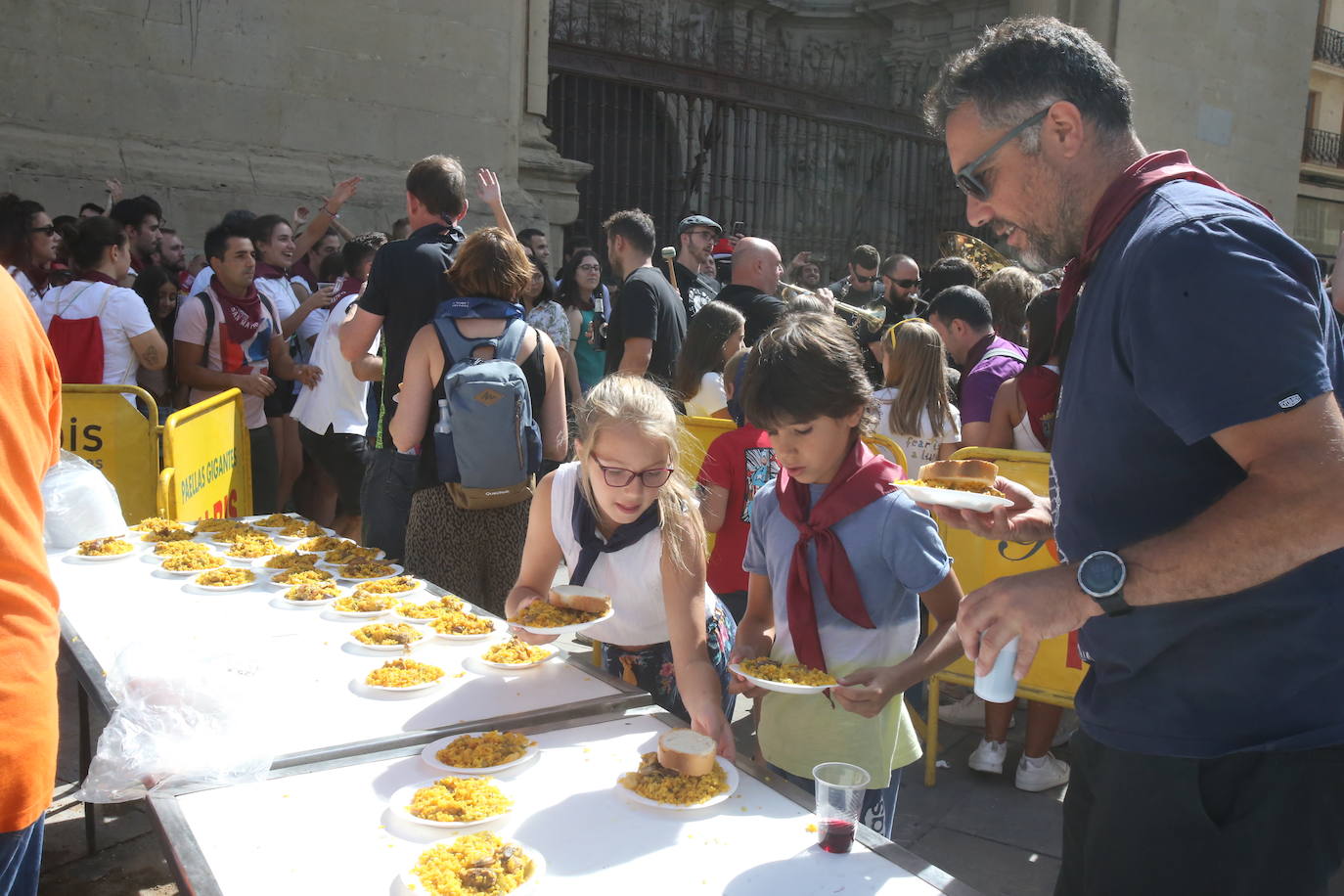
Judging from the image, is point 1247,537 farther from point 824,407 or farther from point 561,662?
point 561,662

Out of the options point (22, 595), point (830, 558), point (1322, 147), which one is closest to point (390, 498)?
point (830, 558)

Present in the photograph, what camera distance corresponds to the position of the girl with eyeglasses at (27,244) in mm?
5711

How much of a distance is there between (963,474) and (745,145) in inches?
528

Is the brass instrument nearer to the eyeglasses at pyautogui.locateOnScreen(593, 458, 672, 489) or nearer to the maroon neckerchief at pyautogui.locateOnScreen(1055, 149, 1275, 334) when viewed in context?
the eyeglasses at pyautogui.locateOnScreen(593, 458, 672, 489)

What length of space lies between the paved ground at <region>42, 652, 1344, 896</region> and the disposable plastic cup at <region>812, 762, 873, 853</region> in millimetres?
1973

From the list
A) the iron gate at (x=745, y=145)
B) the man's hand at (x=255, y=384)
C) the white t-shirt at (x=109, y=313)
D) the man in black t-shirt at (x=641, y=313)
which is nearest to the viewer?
the white t-shirt at (x=109, y=313)

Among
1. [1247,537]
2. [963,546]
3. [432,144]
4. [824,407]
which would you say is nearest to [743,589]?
[963,546]

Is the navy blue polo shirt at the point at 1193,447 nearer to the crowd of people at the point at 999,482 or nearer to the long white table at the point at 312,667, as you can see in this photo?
the crowd of people at the point at 999,482

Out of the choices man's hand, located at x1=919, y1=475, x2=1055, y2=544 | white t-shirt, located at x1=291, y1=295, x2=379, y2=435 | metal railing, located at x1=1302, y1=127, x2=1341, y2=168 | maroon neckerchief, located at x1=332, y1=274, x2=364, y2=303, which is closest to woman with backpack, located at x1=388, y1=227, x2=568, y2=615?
white t-shirt, located at x1=291, y1=295, x2=379, y2=435

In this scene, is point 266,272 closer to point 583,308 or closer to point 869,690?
point 583,308

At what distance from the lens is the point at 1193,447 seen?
5.44 feet

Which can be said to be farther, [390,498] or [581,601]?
[390,498]

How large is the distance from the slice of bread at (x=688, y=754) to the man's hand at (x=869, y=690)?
1.23 feet

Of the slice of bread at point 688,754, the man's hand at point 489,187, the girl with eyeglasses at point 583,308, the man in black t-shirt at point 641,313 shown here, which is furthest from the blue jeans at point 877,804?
the girl with eyeglasses at point 583,308
